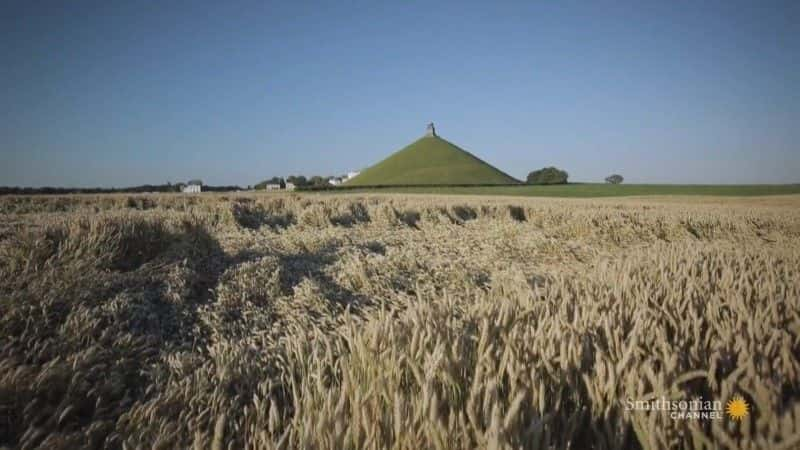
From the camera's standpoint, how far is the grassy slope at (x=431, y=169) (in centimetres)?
11388

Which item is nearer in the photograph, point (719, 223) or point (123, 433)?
point (123, 433)

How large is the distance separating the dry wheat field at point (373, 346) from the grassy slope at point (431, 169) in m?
103

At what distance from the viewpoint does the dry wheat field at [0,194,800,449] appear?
1.08 meters

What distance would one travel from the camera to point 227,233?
7.50 m

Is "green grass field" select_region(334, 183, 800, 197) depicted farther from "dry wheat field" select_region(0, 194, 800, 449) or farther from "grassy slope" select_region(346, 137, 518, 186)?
"grassy slope" select_region(346, 137, 518, 186)

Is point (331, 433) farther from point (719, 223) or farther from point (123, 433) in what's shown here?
point (719, 223)

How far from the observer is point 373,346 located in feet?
5.03

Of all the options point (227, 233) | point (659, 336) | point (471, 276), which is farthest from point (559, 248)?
point (227, 233)

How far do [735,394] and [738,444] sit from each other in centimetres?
20

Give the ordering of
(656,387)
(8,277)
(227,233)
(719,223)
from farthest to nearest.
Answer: (719,223) < (227,233) < (8,277) < (656,387)

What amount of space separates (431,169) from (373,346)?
125 m

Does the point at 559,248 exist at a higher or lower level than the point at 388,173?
lower

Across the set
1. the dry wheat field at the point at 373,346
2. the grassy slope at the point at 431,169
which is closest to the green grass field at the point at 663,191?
the dry wheat field at the point at 373,346

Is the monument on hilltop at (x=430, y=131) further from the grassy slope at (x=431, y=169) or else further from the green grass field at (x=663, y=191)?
the green grass field at (x=663, y=191)
